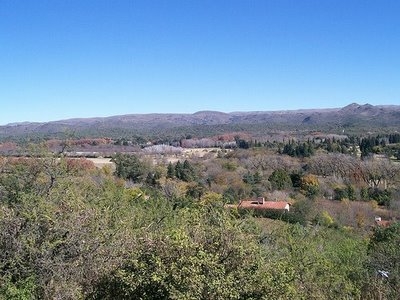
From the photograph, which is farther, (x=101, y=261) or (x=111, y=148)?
(x=111, y=148)

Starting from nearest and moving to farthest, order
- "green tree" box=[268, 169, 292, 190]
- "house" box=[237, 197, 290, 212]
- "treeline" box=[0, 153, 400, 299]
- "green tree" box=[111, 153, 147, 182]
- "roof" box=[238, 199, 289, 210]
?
"treeline" box=[0, 153, 400, 299] → "house" box=[237, 197, 290, 212] → "roof" box=[238, 199, 289, 210] → "green tree" box=[268, 169, 292, 190] → "green tree" box=[111, 153, 147, 182]

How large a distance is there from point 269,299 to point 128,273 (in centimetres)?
260

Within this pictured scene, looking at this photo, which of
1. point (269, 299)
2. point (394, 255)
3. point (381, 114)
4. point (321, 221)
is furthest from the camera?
point (381, 114)

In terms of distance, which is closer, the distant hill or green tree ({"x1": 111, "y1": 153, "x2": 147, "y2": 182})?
green tree ({"x1": 111, "y1": 153, "x2": 147, "y2": 182})

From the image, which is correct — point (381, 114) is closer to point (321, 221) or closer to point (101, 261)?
point (321, 221)

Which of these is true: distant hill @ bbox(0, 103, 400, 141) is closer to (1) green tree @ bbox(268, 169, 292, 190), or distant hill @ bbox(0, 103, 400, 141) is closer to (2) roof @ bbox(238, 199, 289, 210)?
(1) green tree @ bbox(268, 169, 292, 190)

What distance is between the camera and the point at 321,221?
99.7 feet

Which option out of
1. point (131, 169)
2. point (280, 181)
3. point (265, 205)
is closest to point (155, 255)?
point (265, 205)

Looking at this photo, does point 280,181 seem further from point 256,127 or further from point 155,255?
point 256,127

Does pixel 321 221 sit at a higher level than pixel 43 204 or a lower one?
lower

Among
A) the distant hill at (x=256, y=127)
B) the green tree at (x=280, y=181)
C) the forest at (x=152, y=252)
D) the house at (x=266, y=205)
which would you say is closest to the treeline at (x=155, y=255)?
the forest at (x=152, y=252)

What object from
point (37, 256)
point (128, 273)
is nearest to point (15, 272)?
point (37, 256)

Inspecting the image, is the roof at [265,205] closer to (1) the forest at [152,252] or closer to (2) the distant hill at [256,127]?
(1) the forest at [152,252]

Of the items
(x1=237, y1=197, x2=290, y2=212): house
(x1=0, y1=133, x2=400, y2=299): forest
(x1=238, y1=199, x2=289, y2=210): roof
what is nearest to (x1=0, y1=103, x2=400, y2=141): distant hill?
(x1=237, y1=197, x2=290, y2=212): house
